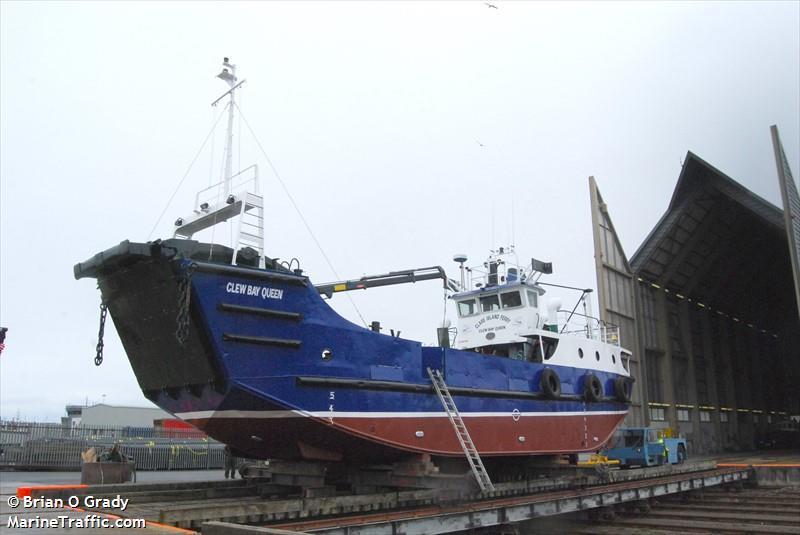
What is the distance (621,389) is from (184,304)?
36.1 feet

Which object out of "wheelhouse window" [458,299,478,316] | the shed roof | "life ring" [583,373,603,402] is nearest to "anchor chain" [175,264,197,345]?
"wheelhouse window" [458,299,478,316]

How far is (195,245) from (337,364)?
254 cm

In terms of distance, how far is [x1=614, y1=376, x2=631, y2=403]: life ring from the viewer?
49.6 ft

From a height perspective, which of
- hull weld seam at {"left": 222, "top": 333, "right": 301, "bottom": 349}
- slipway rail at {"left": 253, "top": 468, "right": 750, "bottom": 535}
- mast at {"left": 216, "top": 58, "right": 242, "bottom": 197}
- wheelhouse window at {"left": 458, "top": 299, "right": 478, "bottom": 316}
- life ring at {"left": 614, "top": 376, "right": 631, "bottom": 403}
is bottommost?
slipway rail at {"left": 253, "top": 468, "right": 750, "bottom": 535}

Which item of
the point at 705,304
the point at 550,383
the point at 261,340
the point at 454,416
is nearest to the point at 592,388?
A: the point at 550,383

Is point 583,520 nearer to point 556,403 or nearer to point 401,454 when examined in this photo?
point 556,403

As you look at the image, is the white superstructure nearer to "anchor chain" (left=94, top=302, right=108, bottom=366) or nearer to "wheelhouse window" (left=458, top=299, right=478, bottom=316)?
"wheelhouse window" (left=458, top=299, right=478, bottom=316)

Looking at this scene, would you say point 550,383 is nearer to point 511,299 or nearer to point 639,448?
point 511,299

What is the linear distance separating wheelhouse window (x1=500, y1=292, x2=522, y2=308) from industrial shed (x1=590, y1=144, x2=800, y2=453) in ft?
Answer: 37.8

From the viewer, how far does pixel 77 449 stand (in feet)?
61.8

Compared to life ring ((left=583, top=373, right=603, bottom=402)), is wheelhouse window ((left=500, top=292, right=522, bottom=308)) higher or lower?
higher

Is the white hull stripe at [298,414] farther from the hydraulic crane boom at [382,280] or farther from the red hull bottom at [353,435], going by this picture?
the hydraulic crane boom at [382,280]

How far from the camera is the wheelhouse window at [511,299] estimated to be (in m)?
14.0

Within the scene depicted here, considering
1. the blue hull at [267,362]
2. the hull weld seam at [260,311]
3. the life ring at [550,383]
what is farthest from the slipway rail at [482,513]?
the hull weld seam at [260,311]
